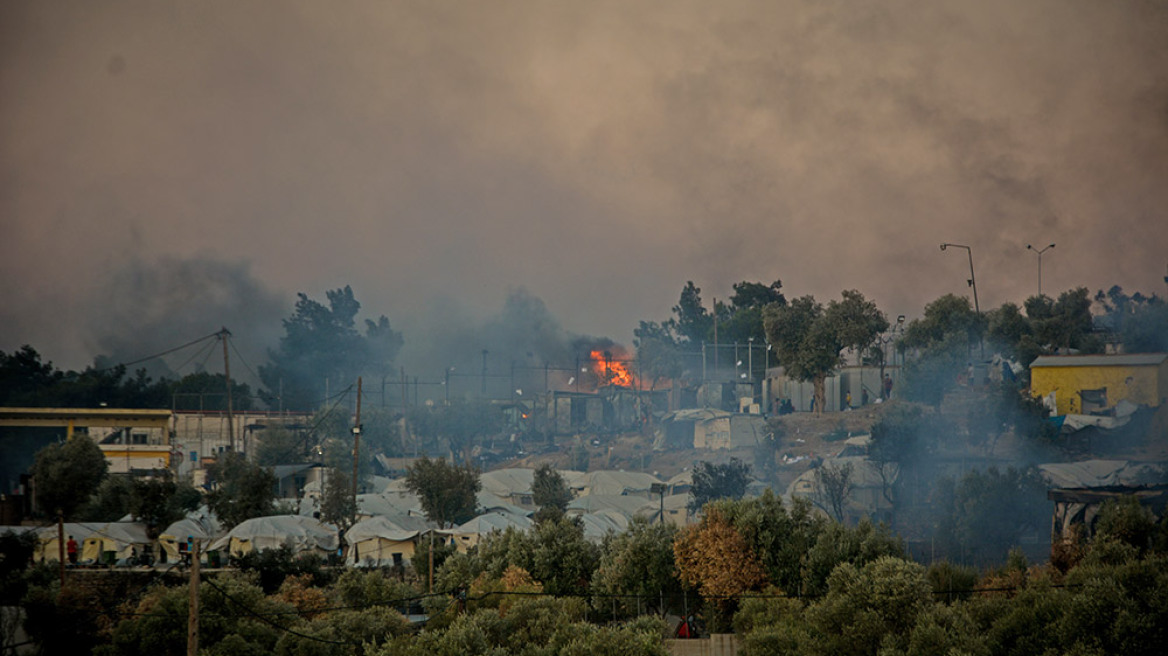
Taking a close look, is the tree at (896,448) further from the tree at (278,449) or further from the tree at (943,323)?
the tree at (278,449)

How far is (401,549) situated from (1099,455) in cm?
3713

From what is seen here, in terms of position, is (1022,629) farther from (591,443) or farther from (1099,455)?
(591,443)

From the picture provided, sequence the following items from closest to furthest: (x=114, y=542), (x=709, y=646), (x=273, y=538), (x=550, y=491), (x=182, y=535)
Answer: (x=709, y=646), (x=273, y=538), (x=182, y=535), (x=114, y=542), (x=550, y=491)

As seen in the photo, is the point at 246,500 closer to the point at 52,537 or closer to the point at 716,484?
the point at 52,537

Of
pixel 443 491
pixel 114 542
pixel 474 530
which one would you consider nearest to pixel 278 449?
pixel 114 542

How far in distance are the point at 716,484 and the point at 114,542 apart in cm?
3004

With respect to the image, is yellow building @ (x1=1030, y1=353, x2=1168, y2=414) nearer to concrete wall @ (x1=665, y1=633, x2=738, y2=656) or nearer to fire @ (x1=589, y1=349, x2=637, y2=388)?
concrete wall @ (x1=665, y1=633, x2=738, y2=656)

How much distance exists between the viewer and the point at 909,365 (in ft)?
209

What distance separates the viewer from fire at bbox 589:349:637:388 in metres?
105

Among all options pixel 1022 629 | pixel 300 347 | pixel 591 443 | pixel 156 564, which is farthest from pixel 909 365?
pixel 300 347

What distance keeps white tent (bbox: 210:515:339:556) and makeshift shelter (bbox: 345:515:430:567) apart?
4.07ft

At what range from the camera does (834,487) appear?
4572 centimetres

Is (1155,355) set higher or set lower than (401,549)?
higher

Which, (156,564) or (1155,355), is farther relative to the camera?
(1155,355)
